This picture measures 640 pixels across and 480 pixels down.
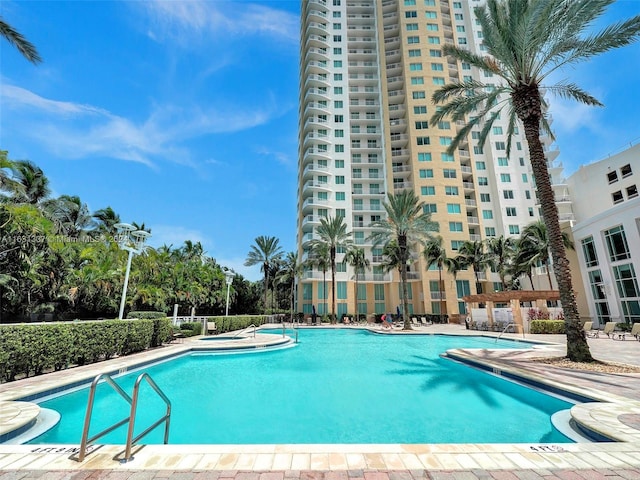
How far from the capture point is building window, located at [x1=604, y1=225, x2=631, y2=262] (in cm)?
2028

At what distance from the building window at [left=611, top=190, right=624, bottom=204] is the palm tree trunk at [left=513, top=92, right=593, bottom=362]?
29.7 m

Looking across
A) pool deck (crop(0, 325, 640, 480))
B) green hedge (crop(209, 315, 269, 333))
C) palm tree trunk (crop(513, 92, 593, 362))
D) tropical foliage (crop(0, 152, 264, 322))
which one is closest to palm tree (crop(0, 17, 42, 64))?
tropical foliage (crop(0, 152, 264, 322))

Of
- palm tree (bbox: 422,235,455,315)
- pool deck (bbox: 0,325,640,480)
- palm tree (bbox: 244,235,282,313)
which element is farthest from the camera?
palm tree (bbox: 244,235,282,313)

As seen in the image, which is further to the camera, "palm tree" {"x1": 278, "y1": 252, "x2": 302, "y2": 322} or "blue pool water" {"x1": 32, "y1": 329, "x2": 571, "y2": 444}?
"palm tree" {"x1": 278, "y1": 252, "x2": 302, "y2": 322}

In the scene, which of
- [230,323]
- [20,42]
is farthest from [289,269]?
[20,42]

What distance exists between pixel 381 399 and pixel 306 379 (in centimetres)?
300

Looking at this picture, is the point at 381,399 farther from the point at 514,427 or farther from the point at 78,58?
the point at 78,58

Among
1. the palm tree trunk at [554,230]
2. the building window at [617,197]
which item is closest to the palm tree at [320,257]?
the palm tree trunk at [554,230]

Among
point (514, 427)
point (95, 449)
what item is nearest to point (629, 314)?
point (514, 427)

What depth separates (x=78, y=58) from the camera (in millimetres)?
11648

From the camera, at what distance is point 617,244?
2095cm

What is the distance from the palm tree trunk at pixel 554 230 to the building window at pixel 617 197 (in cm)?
2974

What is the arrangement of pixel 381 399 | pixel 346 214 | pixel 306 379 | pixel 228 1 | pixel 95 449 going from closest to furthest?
1. pixel 95 449
2. pixel 381 399
3. pixel 306 379
4. pixel 228 1
5. pixel 346 214

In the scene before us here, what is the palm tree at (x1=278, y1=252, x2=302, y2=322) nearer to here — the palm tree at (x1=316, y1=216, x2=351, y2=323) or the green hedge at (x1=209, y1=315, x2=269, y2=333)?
the palm tree at (x1=316, y1=216, x2=351, y2=323)
